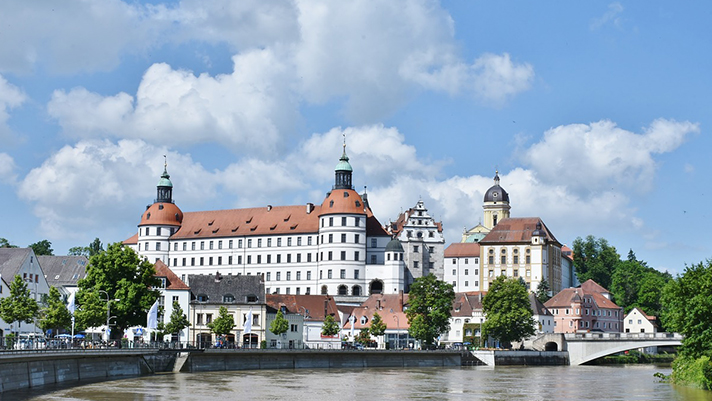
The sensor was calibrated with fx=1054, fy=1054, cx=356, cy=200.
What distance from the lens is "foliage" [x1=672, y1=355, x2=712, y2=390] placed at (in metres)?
62.1

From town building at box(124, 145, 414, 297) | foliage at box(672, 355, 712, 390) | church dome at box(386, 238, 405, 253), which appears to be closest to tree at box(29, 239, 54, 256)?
town building at box(124, 145, 414, 297)

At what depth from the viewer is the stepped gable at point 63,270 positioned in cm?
11969

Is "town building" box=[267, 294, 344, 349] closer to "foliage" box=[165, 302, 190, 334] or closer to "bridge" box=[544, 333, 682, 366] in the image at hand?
"foliage" box=[165, 302, 190, 334]

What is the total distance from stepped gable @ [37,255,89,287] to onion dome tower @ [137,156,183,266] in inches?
1447

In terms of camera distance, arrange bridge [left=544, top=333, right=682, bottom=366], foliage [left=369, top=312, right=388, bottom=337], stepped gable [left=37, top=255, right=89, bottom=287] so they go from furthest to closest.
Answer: stepped gable [left=37, top=255, right=89, bottom=287] < foliage [left=369, top=312, right=388, bottom=337] < bridge [left=544, top=333, right=682, bottom=366]

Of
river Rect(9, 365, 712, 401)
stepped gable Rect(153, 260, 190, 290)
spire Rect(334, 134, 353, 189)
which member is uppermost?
spire Rect(334, 134, 353, 189)

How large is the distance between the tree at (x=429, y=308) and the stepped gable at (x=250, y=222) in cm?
4451

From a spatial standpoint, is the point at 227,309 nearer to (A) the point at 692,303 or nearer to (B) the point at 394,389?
(B) the point at 394,389

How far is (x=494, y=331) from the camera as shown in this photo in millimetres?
110875

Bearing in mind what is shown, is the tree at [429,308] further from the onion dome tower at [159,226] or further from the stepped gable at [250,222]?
the onion dome tower at [159,226]

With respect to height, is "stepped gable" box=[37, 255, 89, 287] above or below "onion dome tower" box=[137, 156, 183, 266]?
below

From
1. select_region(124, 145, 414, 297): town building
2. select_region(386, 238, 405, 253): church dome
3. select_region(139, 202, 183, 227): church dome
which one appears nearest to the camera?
select_region(386, 238, 405, 253): church dome

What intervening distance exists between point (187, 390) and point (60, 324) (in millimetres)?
16631

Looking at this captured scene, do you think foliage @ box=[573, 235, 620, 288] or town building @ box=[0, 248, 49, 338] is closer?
town building @ box=[0, 248, 49, 338]
